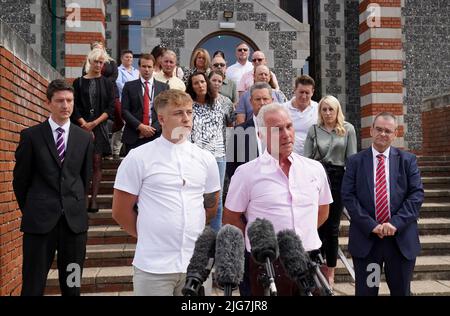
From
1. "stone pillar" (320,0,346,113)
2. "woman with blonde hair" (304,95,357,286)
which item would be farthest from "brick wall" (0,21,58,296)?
"stone pillar" (320,0,346,113)

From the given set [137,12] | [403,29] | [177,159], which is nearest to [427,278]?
[177,159]

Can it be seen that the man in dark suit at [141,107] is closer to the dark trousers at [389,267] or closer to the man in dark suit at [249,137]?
the man in dark suit at [249,137]

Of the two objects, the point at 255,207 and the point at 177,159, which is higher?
the point at 177,159

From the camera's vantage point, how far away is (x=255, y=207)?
9.09ft

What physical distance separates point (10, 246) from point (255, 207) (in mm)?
3314

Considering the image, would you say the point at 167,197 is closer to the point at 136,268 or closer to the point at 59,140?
the point at 136,268

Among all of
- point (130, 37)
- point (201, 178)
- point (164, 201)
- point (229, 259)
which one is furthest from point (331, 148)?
point (130, 37)

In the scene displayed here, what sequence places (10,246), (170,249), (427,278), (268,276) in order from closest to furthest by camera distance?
(268,276), (170,249), (10,246), (427,278)

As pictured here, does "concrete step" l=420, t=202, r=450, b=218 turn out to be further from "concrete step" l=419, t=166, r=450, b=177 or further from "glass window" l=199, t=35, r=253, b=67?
"glass window" l=199, t=35, r=253, b=67

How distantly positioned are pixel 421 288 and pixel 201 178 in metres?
3.76

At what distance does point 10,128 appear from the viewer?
4945 mm

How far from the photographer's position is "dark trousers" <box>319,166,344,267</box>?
496 centimetres

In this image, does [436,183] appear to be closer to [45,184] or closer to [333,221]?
[333,221]

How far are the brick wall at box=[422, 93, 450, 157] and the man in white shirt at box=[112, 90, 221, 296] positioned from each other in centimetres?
851
